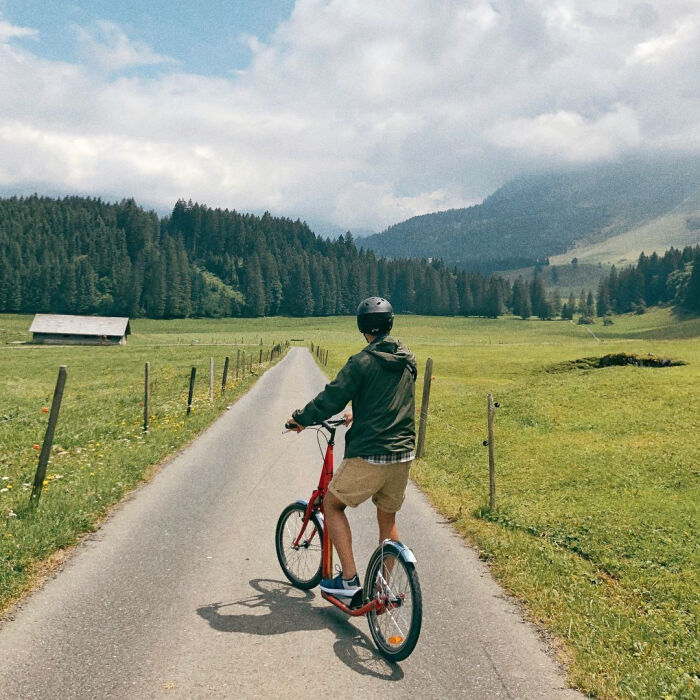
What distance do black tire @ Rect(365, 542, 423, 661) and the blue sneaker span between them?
0.68 ft

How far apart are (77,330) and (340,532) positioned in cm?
11852

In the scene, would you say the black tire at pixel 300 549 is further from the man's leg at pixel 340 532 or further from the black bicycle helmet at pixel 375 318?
the black bicycle helmet at pixel 375 318

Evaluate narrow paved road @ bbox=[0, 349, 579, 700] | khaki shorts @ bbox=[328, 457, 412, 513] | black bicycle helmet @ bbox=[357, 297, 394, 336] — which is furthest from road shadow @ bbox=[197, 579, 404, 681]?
black bicycle helmet @ bbox=[357, 297, 394, 336]

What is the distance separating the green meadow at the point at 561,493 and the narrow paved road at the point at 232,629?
52 cm

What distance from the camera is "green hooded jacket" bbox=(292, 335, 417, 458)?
233 inches

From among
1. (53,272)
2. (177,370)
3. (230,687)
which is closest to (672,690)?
(230,687)

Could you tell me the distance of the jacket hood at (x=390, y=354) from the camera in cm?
589

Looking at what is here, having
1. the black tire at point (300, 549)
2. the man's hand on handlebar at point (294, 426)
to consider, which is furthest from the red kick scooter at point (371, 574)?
the man's hand on handlebar at point (294, 426)

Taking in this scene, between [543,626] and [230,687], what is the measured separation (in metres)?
3.36

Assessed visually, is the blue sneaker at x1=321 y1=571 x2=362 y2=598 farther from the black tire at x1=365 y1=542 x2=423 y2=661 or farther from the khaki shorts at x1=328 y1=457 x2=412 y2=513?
the khaki shorts at x1=328 y1=457 x2=412 y2=513

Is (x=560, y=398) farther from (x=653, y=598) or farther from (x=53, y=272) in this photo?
(x=53, y=272)

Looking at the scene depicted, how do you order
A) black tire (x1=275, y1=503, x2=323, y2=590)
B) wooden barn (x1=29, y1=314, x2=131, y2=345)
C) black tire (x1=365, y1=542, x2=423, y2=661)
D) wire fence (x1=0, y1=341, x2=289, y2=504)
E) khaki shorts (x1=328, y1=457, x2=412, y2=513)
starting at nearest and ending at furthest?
black tire (x1=365, y1=542, x2=423, y2=661)
khaki shorts (x1=328, y1=457, x2=412, y2=513)
black tire (x1=275, y1=503, x2=323, y2=590)
wire fence (x1=0, y1=341, x2=289, y2=504)
wooden barn (x1=29, y1=314, x2=131, y2=345)

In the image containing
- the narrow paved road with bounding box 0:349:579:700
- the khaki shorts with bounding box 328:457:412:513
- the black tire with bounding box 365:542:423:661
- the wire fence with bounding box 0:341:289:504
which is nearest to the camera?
the narrow paved road with bounding box 0:349:579:700

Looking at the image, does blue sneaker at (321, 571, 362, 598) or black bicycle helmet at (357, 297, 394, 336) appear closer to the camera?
black bicycle helmet at (357, 297, 394, 336)
